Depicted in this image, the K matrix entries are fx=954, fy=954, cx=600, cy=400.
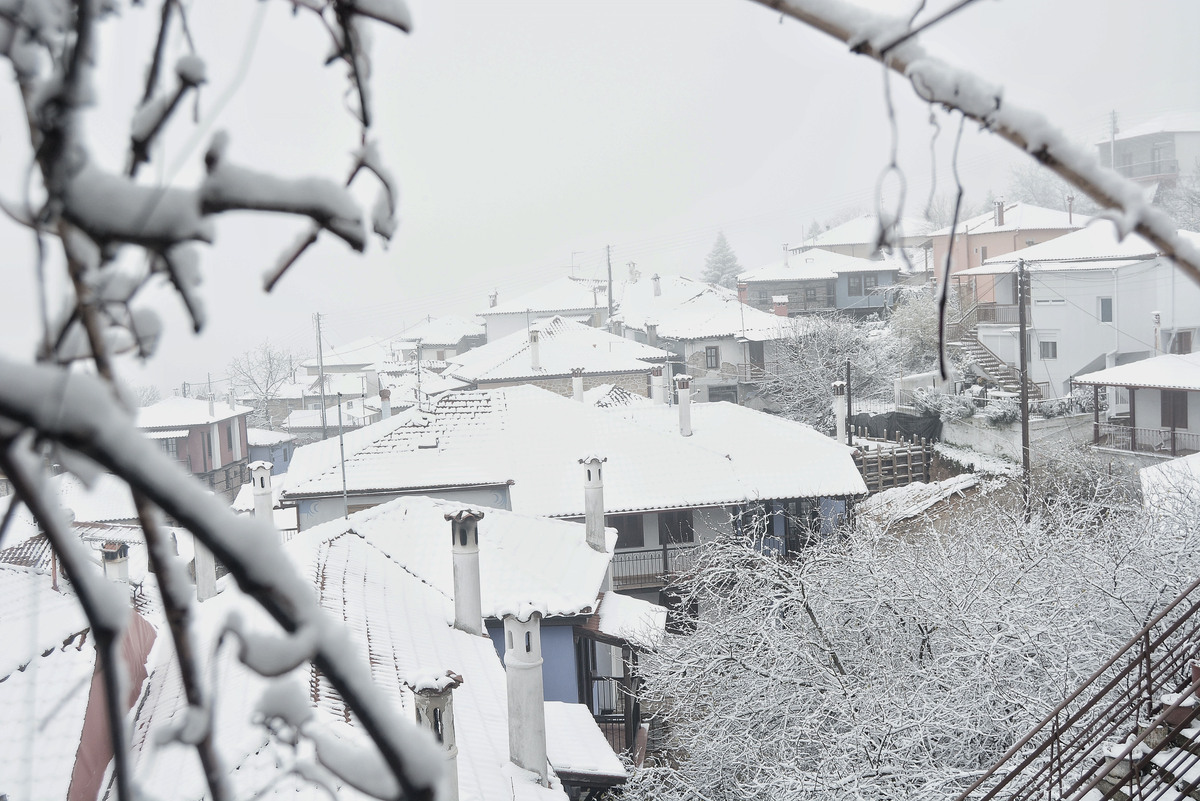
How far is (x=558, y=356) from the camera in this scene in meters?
33.3

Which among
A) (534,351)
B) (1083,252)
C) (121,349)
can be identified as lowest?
(121,349)

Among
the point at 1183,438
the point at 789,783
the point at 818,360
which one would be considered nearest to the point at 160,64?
the point at 789,783

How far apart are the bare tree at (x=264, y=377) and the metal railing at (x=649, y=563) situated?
39475 millimetres

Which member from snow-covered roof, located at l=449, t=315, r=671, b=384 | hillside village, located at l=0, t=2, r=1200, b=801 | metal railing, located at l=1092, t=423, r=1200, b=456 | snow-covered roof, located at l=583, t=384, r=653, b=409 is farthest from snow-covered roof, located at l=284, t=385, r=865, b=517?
snow-covered roof, located at l=449, t=315, r=671, b=384

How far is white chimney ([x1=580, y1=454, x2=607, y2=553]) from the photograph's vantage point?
13.5 metres

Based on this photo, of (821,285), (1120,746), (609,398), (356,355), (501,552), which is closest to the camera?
(1120,746)

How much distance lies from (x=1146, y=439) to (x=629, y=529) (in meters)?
12.5

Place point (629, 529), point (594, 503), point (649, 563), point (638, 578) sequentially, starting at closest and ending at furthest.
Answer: point (594, 503) < point (638, 578) < point (649, 563) < point (629, 529)

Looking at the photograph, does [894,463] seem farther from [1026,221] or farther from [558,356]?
[1026,221]

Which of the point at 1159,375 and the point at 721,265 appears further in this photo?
the point at 721,265

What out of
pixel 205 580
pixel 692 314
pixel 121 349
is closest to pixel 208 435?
pixel 692 314

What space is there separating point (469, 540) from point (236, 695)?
393 centimetres

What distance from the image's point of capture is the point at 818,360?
110 ft

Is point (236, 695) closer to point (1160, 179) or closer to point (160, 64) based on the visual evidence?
point (160, 64)
